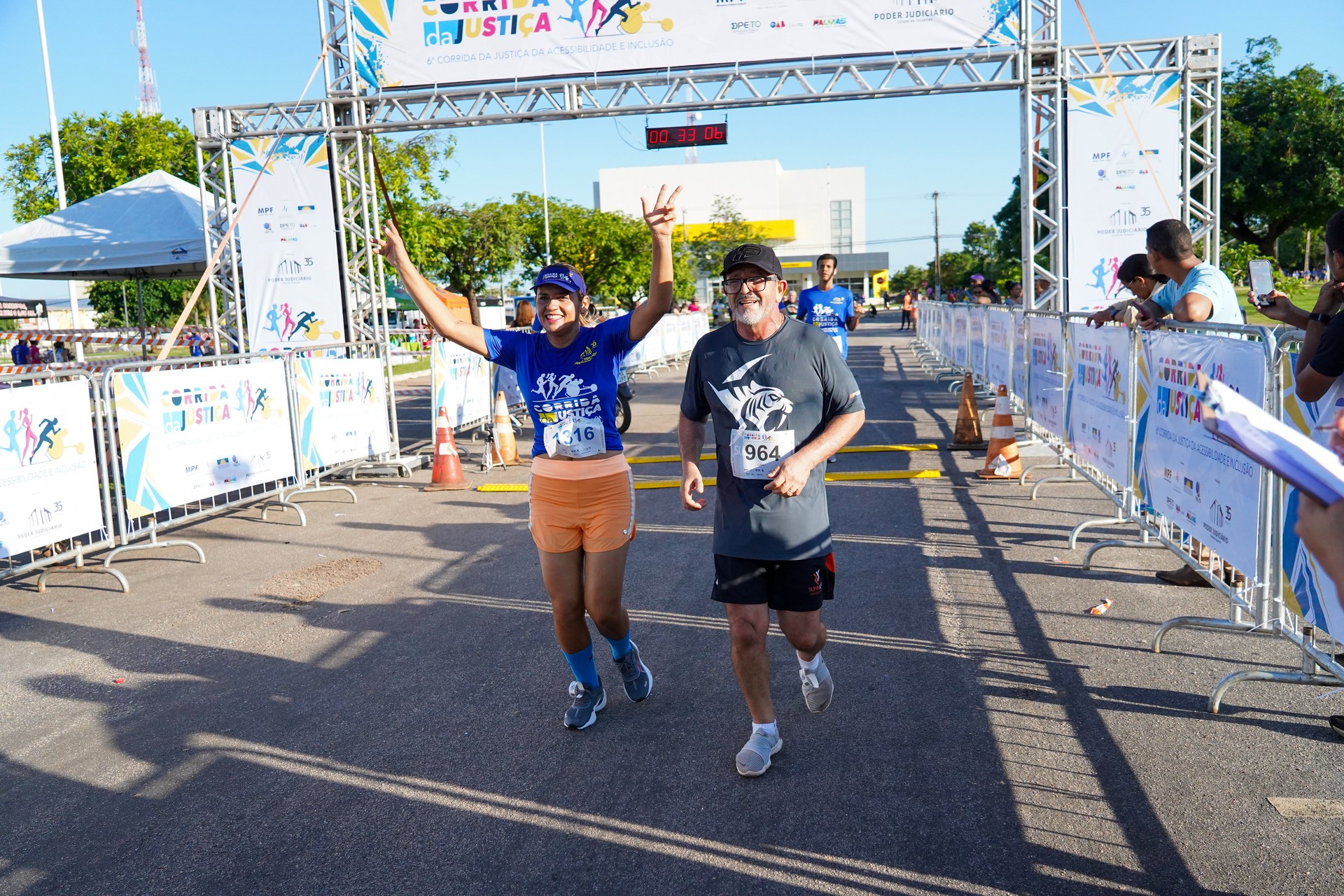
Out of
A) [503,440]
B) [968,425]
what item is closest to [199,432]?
[503,440]

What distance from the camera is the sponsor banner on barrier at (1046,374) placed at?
9.34 m

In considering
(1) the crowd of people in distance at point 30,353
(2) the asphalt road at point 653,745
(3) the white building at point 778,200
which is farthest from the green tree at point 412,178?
(3) the white building at point 778,200

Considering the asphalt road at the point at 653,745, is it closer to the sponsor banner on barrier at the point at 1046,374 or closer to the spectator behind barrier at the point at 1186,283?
the spectator behind barrier at the point at 1186,283

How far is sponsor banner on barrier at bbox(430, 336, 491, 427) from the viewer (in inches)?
496

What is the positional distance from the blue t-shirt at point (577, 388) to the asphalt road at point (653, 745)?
1.28m

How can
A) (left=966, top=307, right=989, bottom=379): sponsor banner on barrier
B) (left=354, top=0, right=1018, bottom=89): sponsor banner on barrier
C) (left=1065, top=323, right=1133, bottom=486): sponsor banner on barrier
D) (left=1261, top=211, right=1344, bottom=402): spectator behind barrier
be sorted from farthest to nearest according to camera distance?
(left=966, top=307, right=989, bottom=379): sponsor banner on barrier → (left=354, top=0, right=1018, bottom=89): sponsor banner on barrier → (left=1065, top=323, right=1133, bottom=486): sponsor banner on barrier → (left=1261, top=211, right=1344, bottom=402): spectator behind barrier

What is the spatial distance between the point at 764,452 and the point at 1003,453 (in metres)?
6.81

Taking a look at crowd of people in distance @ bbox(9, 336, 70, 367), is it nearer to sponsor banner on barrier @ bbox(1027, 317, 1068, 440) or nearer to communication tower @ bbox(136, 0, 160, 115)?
sponsor banner on barrier @ bbox(1027, 317, 1068, 440)

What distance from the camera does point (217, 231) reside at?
1488 centimetres

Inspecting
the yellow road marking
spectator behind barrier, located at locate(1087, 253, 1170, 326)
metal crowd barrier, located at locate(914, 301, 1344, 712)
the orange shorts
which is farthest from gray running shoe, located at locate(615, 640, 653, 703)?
the yellow road marking

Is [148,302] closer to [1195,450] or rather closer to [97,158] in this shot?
[97,158]

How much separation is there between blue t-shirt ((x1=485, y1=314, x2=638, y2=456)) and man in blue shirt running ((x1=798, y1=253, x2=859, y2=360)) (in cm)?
710

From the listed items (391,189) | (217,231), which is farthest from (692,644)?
(391,189)

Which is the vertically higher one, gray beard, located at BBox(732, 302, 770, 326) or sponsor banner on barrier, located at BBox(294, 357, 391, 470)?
gray beard, located at BBox(732, 302, 770, 326)
